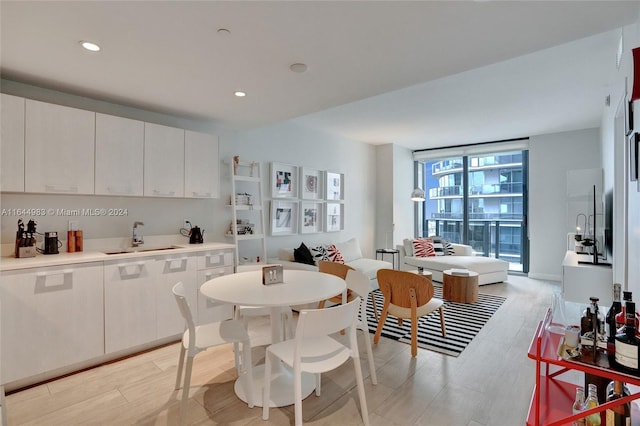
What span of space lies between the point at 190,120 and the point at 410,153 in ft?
17.1

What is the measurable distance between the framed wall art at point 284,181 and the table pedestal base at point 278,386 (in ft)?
8.92

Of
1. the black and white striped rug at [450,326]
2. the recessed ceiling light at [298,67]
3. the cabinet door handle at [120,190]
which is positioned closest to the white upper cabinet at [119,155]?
the cabinet door handle at [120,190]

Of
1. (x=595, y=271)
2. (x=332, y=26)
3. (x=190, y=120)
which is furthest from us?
(x=190, y=120)

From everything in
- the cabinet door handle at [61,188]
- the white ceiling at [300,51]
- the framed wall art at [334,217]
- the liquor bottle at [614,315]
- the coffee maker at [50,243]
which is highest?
→ the white ceiling at [300,51]

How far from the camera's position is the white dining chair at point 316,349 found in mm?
1675

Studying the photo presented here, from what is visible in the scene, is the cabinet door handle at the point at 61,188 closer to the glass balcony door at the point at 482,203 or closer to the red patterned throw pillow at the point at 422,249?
the red patterned throw pillow at the point at 422,249

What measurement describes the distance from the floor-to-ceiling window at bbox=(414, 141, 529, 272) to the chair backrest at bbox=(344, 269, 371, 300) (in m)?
5.29

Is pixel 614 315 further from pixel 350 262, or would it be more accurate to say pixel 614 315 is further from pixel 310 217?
pixel 310 217

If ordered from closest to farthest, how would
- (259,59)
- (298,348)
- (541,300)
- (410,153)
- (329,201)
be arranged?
(298,348)
(259,59)
(541,300)
(329,201)
(410,153)

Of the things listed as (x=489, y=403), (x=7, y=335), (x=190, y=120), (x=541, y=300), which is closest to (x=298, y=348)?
(x=489, y=403)

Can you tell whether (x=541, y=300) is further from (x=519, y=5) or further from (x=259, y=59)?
(x=259, y=59)

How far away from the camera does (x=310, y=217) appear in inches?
211

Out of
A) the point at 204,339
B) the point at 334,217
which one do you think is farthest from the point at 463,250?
the point at 204,339

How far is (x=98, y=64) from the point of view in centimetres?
242
